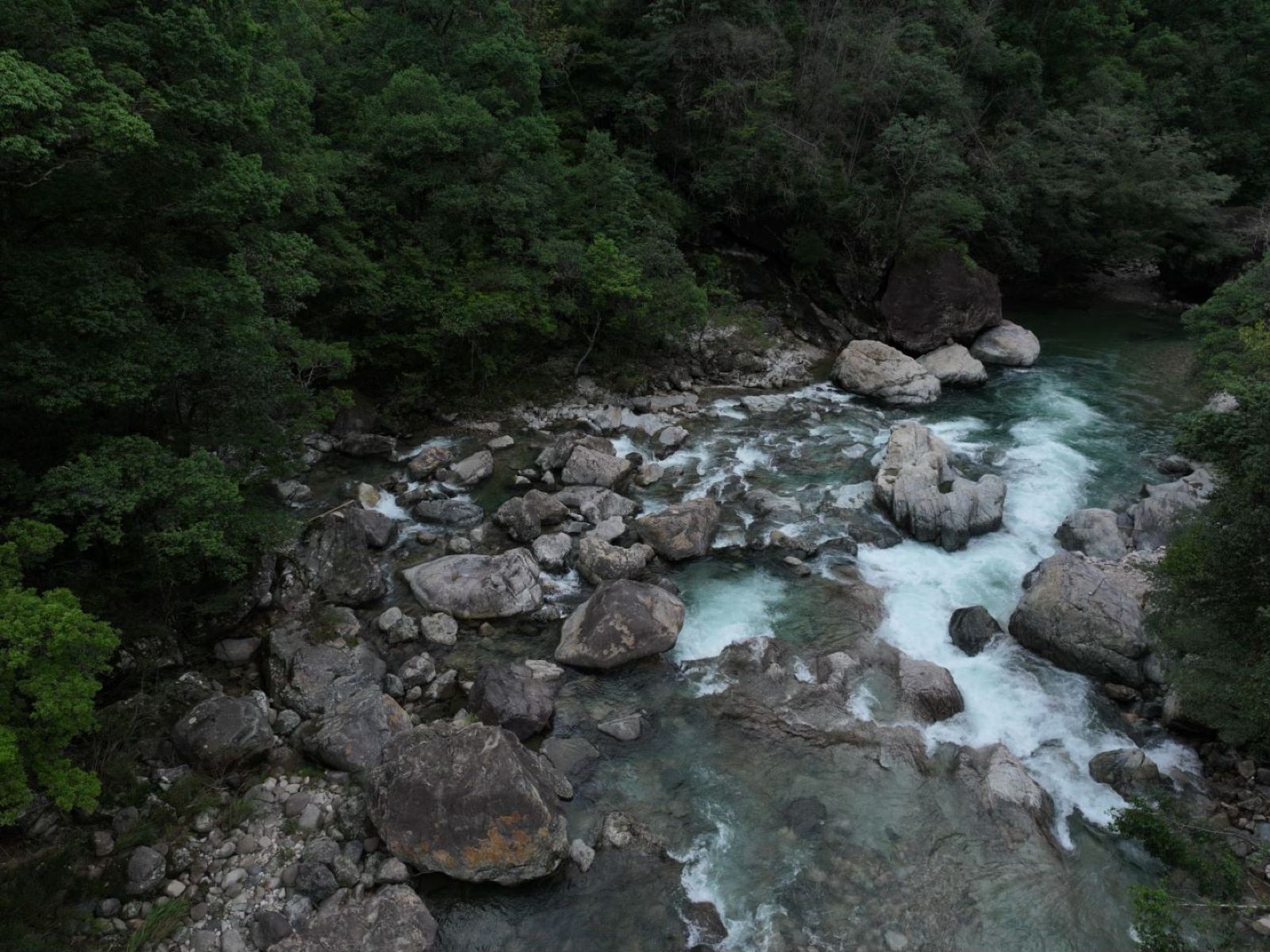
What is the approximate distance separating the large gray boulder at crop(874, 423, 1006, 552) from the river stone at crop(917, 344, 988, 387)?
792 centimetres

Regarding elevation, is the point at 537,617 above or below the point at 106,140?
below

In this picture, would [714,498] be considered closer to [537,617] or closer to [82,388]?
[537,617]

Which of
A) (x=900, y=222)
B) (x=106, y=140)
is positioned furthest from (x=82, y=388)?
(x=900, y=222)

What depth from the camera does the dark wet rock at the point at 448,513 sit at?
16094 mm

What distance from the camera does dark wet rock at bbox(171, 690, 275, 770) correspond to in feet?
32.0

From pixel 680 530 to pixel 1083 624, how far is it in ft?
24.2

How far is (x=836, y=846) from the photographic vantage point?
9.42 metres

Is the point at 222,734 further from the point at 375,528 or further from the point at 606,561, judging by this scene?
the point at 606,561

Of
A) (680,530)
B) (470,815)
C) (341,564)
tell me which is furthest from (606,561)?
(470,815)

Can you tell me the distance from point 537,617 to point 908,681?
6460 mm

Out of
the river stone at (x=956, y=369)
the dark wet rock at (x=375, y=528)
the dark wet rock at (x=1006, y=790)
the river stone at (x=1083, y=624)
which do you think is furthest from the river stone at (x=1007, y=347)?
the dark wet rock at (x=375, y=528)

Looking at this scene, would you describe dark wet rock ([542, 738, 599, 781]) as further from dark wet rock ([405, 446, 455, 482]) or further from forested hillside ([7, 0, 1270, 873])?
dark wet rock ([405, 446, 455, 482])

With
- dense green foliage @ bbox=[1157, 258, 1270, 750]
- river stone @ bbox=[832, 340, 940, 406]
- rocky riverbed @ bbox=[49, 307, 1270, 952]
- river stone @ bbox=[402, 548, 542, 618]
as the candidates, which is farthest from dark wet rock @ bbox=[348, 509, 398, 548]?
river stone @ bbox=[832, 340, 940, 406]

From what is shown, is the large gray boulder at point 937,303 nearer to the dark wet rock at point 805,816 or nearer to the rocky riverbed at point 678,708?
the rocky riverbed at point 678,708
